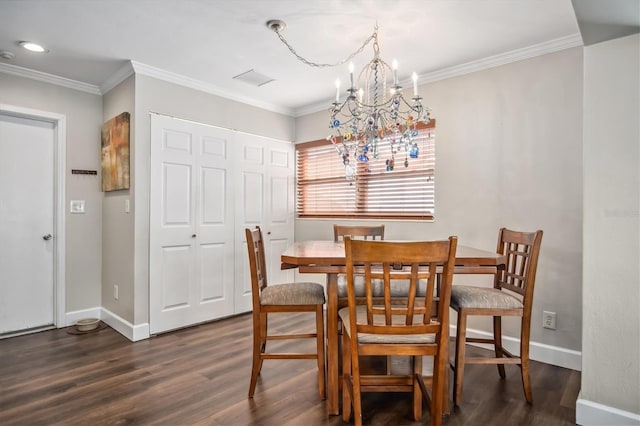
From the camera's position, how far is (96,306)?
362 centimetres

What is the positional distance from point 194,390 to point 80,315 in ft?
6.69

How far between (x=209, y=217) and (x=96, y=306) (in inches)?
56.7

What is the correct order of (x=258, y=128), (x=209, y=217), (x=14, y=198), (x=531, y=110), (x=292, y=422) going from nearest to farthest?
1. (x=292, y=422)
2. (x=531, y=110)
3. (x=14, y=198)
4. (x=209, y=217)
5. (x=258, y=128)

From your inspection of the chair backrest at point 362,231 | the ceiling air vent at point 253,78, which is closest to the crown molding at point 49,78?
the ceiling air vent at point 253,78

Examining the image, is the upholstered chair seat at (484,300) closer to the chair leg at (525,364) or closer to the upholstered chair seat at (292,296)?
the chair leg at (525,364)

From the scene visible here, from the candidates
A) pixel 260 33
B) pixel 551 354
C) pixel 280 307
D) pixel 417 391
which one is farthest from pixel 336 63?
pixel 551 354

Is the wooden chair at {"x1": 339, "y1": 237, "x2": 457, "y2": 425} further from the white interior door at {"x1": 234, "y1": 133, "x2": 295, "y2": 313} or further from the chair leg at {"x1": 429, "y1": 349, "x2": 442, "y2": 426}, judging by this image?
the white interior door at {"x1": 234, "y1": 133, "x2": 295, "y2": 313}

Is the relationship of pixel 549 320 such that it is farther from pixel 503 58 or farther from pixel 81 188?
pixel 81 188

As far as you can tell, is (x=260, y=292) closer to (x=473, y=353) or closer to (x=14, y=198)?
(x=473, y=353)

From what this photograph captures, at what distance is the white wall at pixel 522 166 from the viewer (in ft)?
8.45

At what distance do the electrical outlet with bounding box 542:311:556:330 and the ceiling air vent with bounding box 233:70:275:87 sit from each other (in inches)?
119

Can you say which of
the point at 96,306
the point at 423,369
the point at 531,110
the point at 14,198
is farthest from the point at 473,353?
the point at 14,198

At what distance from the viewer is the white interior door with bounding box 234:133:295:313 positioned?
Answer: 12.7 feet

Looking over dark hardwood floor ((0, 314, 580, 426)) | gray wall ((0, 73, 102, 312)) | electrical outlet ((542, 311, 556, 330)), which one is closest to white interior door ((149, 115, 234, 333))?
dark hardwood floor ((0, 314, 580, 426))
